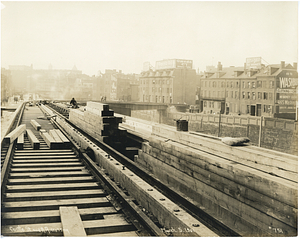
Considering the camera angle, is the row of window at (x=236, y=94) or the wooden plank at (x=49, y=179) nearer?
the wooden plank at (x=49, y=179)

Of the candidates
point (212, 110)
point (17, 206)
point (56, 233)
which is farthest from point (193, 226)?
point (212, 110)

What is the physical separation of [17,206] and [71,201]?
3.05 ft

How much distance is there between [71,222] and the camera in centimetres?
527

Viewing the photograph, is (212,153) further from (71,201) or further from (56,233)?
(56,233)

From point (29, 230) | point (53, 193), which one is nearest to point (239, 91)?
point (53, 193)

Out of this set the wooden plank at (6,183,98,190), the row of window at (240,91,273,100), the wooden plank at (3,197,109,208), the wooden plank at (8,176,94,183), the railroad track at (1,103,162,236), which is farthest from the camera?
the row of window at (240,91,273,100)

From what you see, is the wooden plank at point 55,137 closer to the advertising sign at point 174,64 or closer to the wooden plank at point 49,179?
the wooden plank at point 49,179

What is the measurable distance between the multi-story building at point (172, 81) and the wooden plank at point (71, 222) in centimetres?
6193

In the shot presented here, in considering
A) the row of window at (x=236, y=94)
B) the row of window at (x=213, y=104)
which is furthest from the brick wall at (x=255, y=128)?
the row of window at (x=236, y=94)

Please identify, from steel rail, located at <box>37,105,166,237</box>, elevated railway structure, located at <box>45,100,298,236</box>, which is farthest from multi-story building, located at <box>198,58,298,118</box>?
steel rail, located at <box>37,105,166,237</box>

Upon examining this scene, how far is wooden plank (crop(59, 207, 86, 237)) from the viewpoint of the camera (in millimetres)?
4969

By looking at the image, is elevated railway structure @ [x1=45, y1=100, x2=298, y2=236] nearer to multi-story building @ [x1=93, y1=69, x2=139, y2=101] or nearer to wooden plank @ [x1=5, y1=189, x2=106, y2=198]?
wooden plank @ [x1=5, y1=189, x2=106, y2=198]

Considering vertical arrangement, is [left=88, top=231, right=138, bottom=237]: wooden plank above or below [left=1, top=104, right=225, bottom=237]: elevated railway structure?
below

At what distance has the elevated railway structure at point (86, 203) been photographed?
5.07 m
